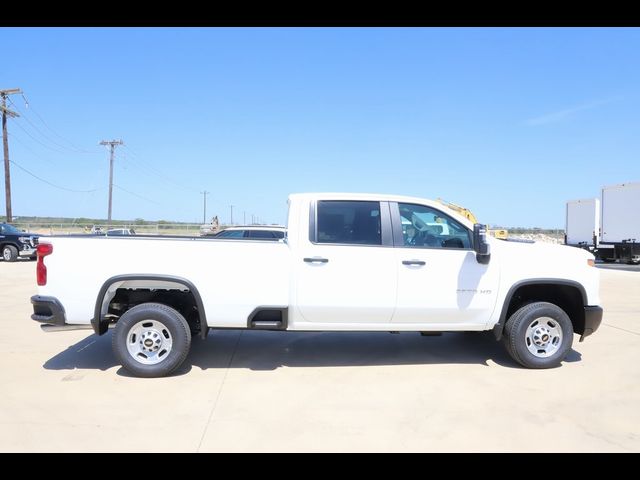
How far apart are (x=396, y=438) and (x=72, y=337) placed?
16.6 ft

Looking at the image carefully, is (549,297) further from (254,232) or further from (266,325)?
(254,232)

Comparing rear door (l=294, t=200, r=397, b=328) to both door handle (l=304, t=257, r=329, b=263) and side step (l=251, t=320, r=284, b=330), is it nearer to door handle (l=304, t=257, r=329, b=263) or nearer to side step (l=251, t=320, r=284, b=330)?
door handle (l=304, t=257, r=329, b=263)

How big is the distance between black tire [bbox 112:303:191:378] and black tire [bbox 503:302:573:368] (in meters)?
3.53

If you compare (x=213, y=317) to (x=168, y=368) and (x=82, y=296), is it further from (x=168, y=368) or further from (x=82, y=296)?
(x=82, y=296)

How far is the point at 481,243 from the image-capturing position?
477cm

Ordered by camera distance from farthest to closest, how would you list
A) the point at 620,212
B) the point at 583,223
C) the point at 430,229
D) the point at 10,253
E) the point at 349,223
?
the point at 583,223, the point at 620,212, the point at 10,253, the point at 430,229, the point at 349,223

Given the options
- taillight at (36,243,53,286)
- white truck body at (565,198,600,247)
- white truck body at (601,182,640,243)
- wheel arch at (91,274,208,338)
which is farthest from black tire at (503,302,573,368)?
white truck body at (565,198,600,247)

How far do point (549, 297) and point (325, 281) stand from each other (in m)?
2.74

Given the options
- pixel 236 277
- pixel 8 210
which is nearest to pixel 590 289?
pixel 236 277

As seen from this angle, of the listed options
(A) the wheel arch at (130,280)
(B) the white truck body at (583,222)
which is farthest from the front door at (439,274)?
(B) the white truck body at (583,222)

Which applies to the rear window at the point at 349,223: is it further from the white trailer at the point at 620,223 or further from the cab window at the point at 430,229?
the white trailer at the point at 620,223

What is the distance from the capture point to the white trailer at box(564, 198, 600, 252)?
22.1m

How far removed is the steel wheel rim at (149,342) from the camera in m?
4.73

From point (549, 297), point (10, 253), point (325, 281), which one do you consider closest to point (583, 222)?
point (549, 297)
